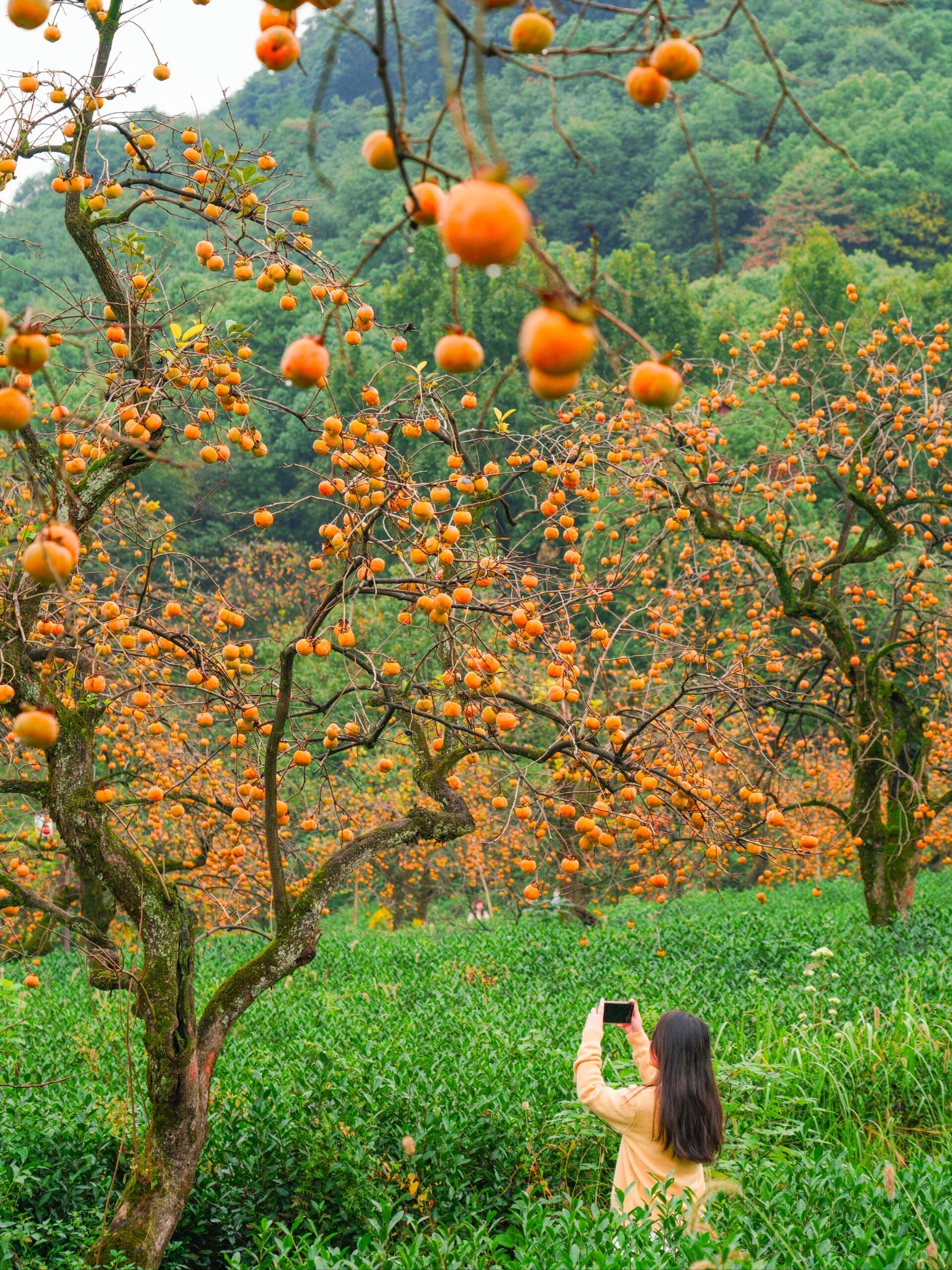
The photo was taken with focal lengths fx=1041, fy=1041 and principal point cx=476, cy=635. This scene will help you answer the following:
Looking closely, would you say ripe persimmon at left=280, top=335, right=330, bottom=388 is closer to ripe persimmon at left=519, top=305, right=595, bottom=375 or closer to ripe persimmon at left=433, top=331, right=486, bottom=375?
ripe persimmon at left=433, top=331, right=486, bottom=375

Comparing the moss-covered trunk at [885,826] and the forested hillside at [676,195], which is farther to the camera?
the forested hillside at [676,195]

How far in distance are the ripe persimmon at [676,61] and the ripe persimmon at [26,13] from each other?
757mm

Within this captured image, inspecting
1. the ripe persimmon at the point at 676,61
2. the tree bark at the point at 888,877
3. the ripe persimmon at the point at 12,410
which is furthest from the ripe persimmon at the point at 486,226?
the tree bark at the point at 888,877

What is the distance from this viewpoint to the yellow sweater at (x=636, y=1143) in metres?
2.93

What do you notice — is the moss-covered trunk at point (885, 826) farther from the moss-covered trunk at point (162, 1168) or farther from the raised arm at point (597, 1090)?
the moss-covered trunk at point (162, 1168)

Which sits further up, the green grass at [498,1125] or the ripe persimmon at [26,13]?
the ripe persimmon at [26,13]

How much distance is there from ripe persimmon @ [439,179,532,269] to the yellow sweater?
8.80 feet

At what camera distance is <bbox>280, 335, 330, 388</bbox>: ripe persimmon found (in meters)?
1.11

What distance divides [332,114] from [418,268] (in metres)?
14.5

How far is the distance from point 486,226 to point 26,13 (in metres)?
0.85

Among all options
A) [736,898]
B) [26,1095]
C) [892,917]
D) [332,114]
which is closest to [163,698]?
[26,1095]

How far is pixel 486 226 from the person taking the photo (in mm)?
845

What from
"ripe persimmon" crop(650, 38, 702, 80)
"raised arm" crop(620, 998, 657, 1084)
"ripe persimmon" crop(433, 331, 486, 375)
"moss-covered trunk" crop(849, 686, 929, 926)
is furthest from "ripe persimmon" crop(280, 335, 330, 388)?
"moss-covered trunk" crop(849, 686, 929, 926)

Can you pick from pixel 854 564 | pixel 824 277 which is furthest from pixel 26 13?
pixel 824 277
